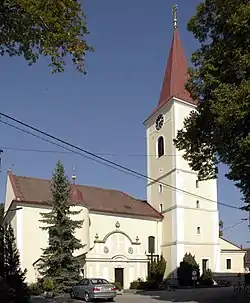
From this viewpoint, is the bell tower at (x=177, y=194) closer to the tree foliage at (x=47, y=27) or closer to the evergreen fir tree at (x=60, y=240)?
the evergreen fir tree at (x=60, y=240)

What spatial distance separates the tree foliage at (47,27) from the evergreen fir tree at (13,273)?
14784mm

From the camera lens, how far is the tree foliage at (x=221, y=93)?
2134cm

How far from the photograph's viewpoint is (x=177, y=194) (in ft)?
187

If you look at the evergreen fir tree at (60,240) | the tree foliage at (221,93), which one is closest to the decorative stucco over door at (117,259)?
the evergreen fir tree at (60,240)

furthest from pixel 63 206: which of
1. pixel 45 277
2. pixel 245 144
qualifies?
pixel 245 144

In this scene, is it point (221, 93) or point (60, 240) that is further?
point (60, 240)

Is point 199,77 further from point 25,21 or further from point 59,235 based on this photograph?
point 59,235

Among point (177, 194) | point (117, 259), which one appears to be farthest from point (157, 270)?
point (177, 194)

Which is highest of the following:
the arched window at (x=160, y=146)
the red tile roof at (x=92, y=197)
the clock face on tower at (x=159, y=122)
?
the clock face on tower at (x=159, y=122)

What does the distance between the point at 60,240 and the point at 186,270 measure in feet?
54.9

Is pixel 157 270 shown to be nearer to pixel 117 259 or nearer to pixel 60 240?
pixel 117 259

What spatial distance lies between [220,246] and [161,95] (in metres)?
18.5

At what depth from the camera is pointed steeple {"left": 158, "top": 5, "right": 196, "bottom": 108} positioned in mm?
61312

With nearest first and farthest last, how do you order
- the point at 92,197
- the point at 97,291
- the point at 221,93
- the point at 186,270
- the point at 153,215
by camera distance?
the point at 221,93 → the point at 97,291 → the point at 186,270 → the point at 92,197 → the point at 153,215
